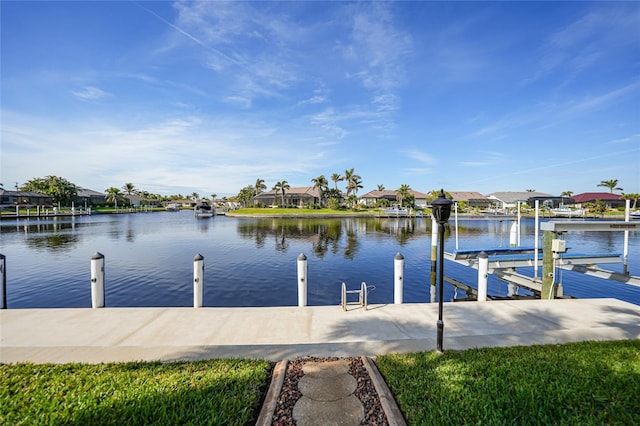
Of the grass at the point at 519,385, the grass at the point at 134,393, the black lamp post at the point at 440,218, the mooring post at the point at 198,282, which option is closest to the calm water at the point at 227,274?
the mooring post at the point at 198,282

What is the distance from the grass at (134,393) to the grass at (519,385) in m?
2.07

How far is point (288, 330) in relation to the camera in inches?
248

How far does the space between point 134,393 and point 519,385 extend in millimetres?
5125

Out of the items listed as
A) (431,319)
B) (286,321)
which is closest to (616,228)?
(431,319)

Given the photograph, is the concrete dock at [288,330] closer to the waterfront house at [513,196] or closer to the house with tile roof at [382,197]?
the waterfront house at [513,196]

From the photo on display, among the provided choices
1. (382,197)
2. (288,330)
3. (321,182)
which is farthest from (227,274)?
(382,197)

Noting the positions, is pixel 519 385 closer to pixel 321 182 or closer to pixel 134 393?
pixel 134 393

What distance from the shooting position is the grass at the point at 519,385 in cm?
352

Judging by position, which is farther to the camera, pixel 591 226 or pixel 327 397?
Result: pixel 591 226

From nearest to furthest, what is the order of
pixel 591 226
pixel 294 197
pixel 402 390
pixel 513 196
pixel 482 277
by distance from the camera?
pixel 402 390 → pixel 591 226 → pixel 482 277 → pixel 513 196 → pixel 294 197

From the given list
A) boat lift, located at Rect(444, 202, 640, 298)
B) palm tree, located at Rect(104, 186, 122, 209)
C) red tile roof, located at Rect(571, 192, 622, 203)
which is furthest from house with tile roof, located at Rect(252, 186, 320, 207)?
red tile roof, located at Rect(571, 192, 622, 203)

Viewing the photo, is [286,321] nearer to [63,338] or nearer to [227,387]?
[227,387]

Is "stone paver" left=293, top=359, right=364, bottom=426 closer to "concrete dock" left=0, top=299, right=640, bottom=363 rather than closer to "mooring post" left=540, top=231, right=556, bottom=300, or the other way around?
"concrete dock" left=0, top=299, right=640, bottom=363

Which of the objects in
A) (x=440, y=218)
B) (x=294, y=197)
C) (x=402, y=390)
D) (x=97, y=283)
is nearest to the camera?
(x=402, y=390)
